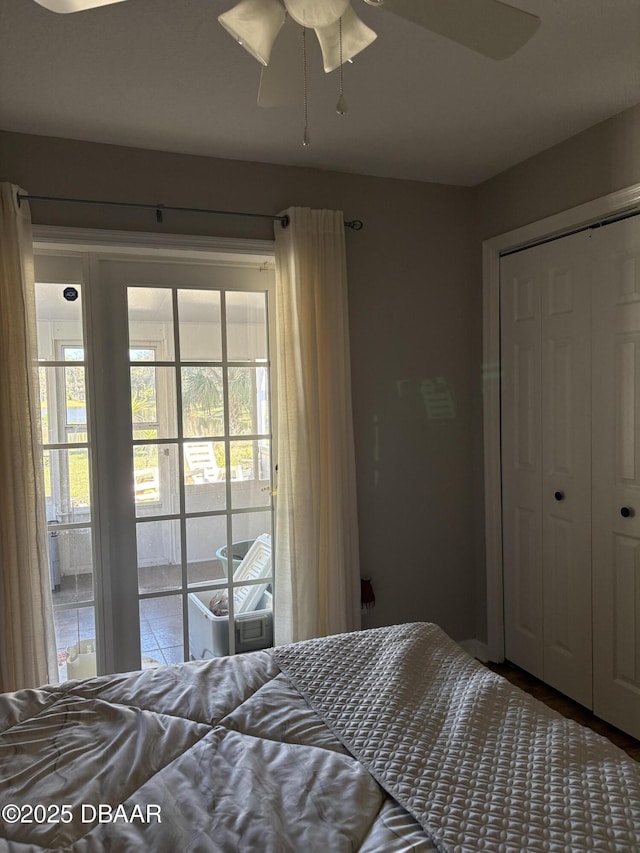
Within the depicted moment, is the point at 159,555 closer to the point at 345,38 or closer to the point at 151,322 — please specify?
the point at 151,322

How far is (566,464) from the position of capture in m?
2.94

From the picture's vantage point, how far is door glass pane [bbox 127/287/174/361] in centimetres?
293

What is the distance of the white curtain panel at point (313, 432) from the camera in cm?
296

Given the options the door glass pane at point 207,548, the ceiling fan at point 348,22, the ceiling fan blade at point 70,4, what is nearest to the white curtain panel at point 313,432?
the door glass pane at point 207,548

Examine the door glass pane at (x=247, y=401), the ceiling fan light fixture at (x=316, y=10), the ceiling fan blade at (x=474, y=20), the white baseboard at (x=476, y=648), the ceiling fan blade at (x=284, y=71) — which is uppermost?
the ceiling fan blade at (x=284, y=71)

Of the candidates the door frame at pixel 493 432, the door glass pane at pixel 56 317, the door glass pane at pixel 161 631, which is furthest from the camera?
the door frame at pixel 493 432

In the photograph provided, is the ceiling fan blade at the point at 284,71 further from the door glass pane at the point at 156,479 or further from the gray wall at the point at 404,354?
the door glass pane at the point at 156,479

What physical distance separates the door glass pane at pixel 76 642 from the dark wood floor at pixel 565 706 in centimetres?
205

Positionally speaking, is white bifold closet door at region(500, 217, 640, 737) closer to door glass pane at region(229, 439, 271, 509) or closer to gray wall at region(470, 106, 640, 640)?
gray wall at region(470, 106, 640, 640)

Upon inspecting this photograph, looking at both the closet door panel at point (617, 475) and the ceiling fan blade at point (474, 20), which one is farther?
the closet door panel at point (617, 475)

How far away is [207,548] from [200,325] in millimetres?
1086

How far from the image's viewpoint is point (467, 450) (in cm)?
349

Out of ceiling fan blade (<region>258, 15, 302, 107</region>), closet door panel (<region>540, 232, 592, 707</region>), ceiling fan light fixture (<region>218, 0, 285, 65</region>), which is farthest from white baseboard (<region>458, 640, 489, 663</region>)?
ceiling fan light fixture (<region>218, 0, 285, 65</region>)

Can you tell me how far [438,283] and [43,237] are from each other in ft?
6.37
